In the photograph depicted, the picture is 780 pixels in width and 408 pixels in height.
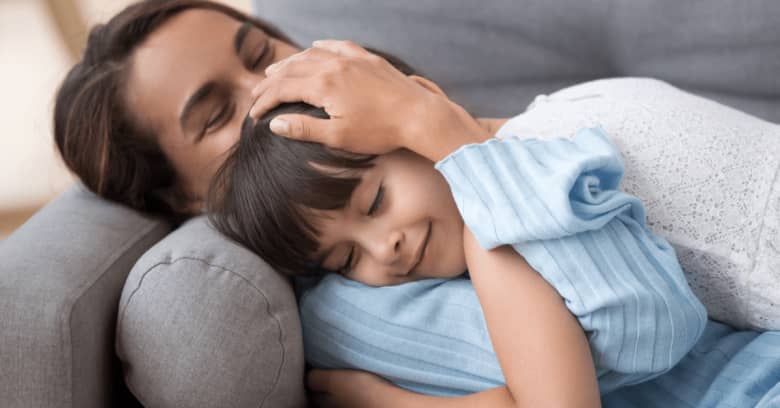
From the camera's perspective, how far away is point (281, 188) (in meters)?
0.84

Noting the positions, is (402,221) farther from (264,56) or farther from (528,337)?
(264,56)

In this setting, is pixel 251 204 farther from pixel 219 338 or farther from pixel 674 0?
pixel 674 0

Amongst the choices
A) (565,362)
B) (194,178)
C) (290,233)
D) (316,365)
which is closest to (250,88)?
(194,178)

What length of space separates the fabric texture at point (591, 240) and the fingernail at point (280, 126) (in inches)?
7.3

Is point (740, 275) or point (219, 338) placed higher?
point (740, 275)

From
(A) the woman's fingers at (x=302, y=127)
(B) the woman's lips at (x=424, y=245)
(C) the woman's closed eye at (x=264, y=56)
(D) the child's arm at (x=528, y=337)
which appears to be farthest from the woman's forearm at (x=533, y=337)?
(C) the woman's closed eye at (x=264, y=56)

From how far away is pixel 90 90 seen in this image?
3.61ft

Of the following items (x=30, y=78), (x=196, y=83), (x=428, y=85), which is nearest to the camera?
(x=428, y=85)

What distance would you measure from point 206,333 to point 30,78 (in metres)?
1.98

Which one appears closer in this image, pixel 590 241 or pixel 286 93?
pixel 590 241

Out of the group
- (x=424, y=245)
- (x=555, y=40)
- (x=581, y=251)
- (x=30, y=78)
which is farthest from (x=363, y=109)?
(x=30, y=78)

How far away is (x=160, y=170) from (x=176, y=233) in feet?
0.87

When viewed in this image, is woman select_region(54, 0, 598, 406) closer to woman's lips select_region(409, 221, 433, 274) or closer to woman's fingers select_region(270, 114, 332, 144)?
woman's fingers select_region(270, 114, 332, 144)

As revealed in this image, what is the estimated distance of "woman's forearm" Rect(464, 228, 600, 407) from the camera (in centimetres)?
70
